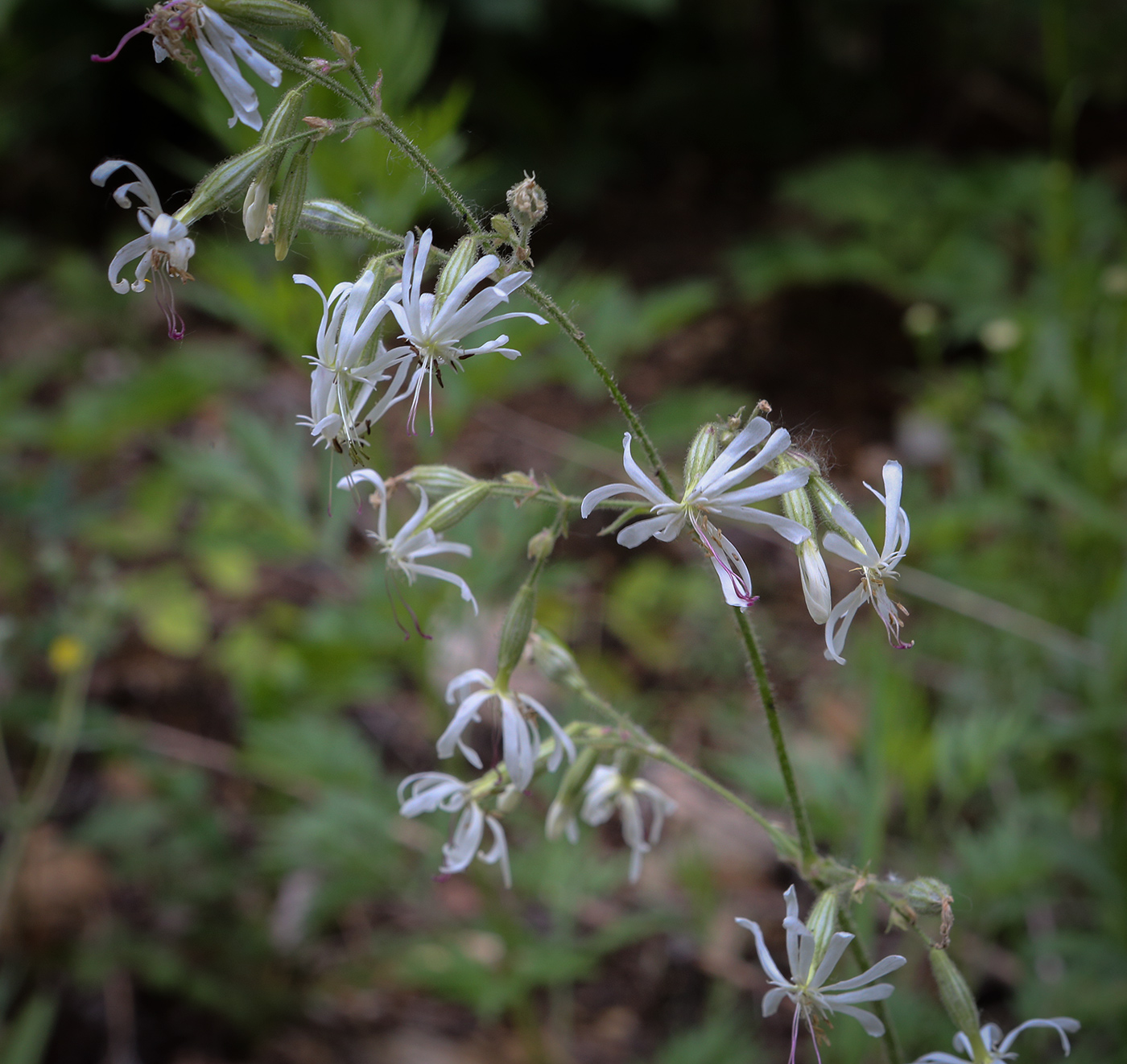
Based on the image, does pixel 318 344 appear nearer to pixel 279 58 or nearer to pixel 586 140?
pixel 279 58

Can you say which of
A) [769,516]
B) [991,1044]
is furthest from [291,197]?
[991,1044]

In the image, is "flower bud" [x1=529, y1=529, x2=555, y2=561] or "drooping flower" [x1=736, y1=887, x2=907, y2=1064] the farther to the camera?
"flower bud" [x1=529, y1=529, x2=555, y2=561]

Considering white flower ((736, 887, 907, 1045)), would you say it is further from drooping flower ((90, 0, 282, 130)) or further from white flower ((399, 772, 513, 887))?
drooping flower ((90, 0, 282, 130))

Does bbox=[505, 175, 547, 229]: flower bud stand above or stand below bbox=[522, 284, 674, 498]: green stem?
above

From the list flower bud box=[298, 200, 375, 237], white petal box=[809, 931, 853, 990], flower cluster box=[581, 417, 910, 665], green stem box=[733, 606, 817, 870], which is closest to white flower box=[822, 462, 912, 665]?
flower cluster box=[581, 417, 910, 665]

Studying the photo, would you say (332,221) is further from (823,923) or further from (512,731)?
(823,923)

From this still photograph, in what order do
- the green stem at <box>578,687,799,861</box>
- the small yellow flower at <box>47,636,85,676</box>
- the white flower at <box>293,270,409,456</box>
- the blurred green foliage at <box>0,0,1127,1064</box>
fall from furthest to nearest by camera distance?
the small yellow flower at <box>47,636,85,676</box> → the blurred green foliage at <box>0,0,1127,1064</box> → the green stem at <box>578,687,799,861</box> → the white flower at <box>293,270,409,456</box>
